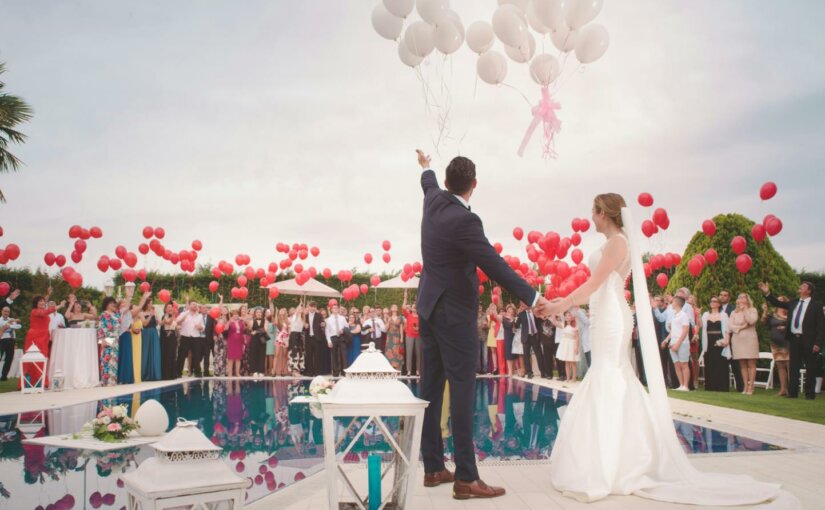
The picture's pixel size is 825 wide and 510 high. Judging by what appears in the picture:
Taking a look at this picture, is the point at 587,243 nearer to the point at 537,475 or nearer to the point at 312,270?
the point at 312,270

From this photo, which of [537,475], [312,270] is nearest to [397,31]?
[537,475]

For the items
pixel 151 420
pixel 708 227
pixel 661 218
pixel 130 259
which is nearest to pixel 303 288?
pixel 130 259

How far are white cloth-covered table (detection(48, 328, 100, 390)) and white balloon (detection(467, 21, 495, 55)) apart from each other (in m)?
9.42

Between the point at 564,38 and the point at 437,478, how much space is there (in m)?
5.53

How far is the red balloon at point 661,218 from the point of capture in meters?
12.8

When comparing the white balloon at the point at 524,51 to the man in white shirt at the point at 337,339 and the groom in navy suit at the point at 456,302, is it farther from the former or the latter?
the man in white shirt at the point at 337,339

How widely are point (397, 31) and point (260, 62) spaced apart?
21.5ft

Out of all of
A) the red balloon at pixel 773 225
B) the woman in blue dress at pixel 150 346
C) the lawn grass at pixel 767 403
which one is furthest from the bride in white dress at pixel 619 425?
the woman in blue dress at pixel 150 346

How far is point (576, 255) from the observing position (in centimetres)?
1530

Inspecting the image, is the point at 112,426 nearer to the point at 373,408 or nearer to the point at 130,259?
the point at 373,408

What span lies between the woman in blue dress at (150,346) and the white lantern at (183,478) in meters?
12.6

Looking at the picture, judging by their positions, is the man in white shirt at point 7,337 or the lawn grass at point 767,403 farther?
the man in white shirt at point 7,337

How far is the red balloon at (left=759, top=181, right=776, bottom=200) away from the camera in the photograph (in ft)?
37.4

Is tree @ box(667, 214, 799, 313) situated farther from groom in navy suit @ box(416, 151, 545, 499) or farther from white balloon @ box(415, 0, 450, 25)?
groom in navy suit @ box(416, 151, 545, 499)
